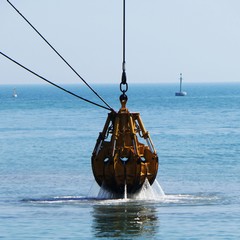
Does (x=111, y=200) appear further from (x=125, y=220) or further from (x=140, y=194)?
(x=125, y=220)

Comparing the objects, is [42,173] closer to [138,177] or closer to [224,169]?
[224,169]

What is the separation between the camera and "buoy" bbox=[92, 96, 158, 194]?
160ft

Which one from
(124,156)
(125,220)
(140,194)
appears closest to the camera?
(125,220)

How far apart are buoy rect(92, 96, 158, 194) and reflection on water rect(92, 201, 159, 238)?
3.29 feet

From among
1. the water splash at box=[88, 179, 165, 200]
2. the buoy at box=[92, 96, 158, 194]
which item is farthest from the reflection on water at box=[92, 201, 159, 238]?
the buoy at box=[92, 96, 158, 194]

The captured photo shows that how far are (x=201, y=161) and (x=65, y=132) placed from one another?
119ft

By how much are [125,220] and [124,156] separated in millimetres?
3539

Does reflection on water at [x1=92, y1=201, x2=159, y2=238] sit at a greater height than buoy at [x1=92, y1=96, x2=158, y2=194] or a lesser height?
lesser

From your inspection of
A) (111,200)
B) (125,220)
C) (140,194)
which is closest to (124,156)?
(140,194)

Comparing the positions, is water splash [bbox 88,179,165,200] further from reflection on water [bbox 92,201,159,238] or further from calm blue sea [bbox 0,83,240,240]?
reflection on water [bbox 92,201,159,238]

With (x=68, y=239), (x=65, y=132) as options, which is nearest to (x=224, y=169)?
(x=68, y=239)

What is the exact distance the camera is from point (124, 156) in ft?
160

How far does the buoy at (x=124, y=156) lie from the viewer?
48781 mm

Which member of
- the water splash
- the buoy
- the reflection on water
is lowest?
the reflection on water
